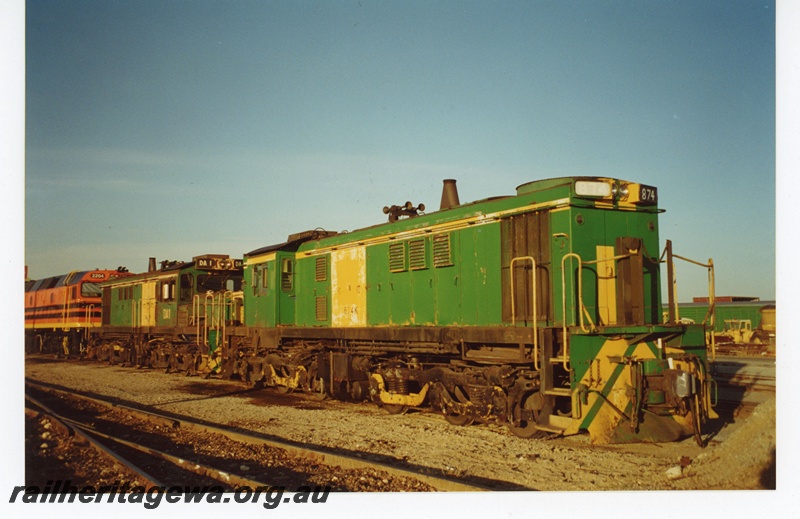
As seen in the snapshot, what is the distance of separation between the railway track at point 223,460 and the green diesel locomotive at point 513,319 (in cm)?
221

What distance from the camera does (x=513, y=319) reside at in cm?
840

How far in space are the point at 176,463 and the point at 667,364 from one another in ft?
18.9

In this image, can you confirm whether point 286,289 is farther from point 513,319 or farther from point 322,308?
point 513,319

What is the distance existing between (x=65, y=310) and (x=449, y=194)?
20176 millimetres

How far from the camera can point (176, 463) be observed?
7.50 meters

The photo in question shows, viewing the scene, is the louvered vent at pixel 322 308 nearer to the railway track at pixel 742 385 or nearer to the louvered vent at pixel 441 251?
the louvered vent at pixel 441 251

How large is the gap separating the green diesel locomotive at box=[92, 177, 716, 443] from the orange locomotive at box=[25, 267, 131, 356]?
1447 centimetres

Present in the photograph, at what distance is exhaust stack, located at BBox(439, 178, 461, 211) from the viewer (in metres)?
10.8

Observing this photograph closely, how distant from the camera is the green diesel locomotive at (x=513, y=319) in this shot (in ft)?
24.8

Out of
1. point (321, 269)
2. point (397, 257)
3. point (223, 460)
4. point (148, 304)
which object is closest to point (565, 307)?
point (397, 257)

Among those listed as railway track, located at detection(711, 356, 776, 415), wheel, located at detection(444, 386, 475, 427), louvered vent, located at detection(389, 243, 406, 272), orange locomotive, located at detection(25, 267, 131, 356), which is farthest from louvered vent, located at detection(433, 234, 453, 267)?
orange locomotive, located at detection(25, 267, 131, 356)

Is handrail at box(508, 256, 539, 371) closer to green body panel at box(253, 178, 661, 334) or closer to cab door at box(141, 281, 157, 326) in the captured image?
green body panel at box(253, 178, 661, 334)

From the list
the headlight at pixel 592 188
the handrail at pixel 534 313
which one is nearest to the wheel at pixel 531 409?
the handrail at pixel 534 313
